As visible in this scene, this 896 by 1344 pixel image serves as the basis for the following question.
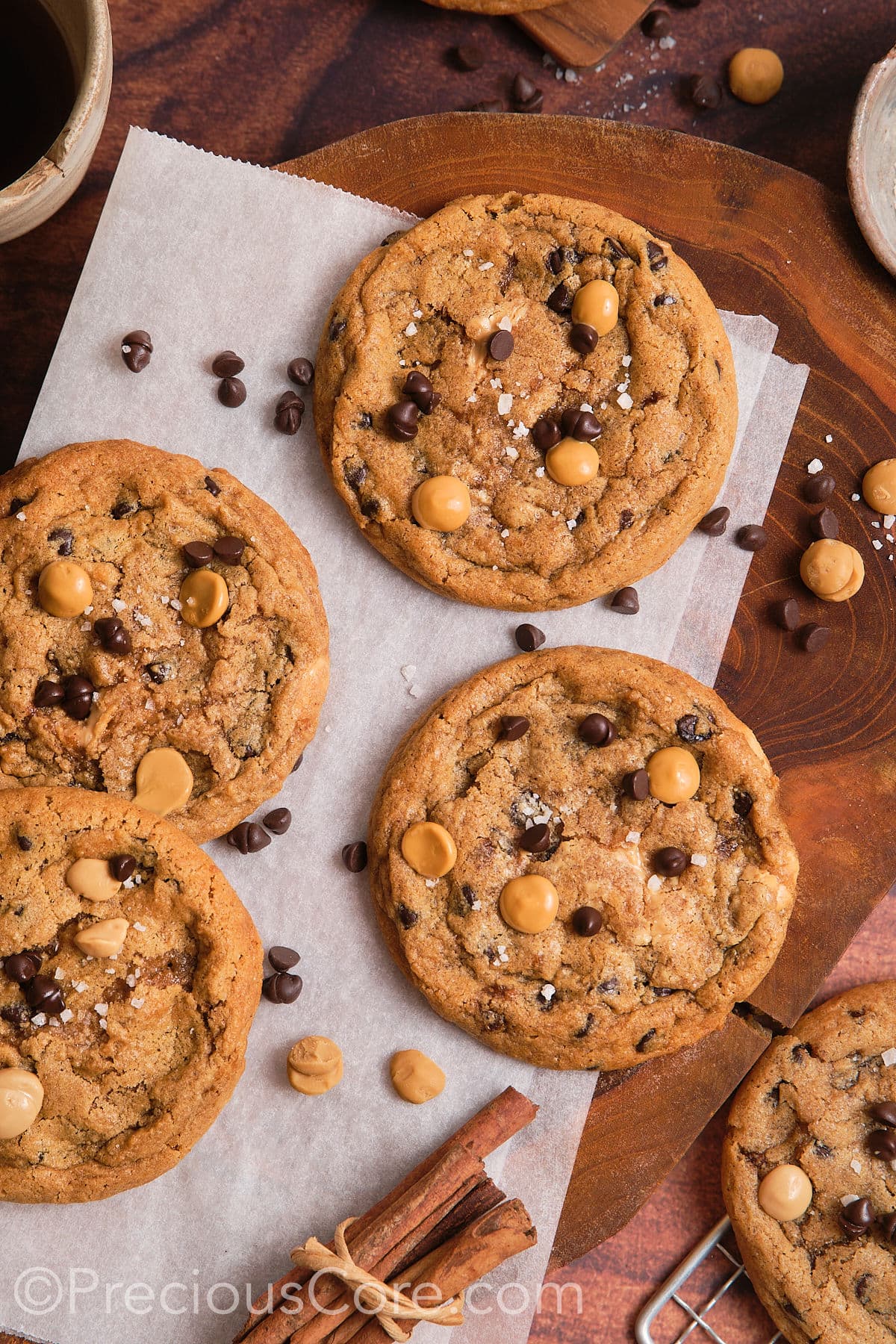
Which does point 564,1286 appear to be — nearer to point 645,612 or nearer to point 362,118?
point 645,612

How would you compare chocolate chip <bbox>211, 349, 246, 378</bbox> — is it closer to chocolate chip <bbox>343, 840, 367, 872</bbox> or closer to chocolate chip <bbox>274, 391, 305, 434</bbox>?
chocolate chip <bbox>274, 391, 305, 434</bbox>

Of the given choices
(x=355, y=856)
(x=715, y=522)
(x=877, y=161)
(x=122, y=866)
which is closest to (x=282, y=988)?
(x=355, y=856)

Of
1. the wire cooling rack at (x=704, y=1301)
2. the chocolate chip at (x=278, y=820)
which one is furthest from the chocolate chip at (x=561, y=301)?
the wire cooling rack at (x=704, y=1301)

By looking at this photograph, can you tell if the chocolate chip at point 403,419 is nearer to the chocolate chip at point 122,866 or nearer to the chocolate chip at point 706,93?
the chocolate chip at point 122,866

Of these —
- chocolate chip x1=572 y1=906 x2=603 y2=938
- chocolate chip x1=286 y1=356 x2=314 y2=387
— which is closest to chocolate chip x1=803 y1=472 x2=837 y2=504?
chocolate chip x1=572 y1=906 x2=603 y2=938

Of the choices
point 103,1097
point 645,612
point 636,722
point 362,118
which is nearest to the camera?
point 103,1097

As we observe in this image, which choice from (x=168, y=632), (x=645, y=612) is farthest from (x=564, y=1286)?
(x=168, y=632)
